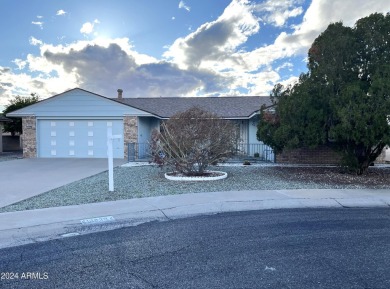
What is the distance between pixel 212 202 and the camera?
24.1 feet

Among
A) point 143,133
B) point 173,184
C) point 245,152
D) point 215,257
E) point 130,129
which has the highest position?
point 130,129

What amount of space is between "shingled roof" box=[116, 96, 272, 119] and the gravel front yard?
773cm

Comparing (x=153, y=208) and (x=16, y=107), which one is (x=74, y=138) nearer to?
(x=16, y=107)

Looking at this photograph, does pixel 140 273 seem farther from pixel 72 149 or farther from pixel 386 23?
pixel 72 149

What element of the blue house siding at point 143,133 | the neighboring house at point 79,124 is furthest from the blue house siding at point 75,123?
the blue house siding at point 143,133

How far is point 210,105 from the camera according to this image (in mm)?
22406

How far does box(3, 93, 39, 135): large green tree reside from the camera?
25391 millimetres

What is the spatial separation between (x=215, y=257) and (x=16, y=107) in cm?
2852

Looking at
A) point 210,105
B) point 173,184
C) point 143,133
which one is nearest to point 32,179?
point 173,184

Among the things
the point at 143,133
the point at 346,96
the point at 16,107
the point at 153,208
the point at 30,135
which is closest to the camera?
the point at 153,208

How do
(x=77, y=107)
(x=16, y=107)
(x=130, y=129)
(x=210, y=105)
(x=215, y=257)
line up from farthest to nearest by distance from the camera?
(x=16, y=107), (x=210, y=105), (x=77, y=107), (x=130, y=129), (x=215, y=257)

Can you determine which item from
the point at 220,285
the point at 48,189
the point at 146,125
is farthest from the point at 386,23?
the point at 146,125

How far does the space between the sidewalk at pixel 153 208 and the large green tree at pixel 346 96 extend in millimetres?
2319

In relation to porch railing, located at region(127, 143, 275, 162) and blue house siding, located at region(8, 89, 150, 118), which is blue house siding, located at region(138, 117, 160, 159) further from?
blue house siding, located at region(8, 89, 150, 118)
